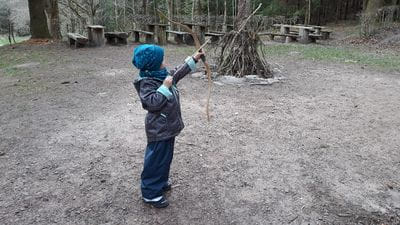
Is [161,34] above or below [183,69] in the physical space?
below

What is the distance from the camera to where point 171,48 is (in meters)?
11.1

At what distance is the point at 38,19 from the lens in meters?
12.1

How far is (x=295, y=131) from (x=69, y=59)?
21.1 ft

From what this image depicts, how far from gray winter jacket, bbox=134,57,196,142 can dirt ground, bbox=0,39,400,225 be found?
1.92 ft

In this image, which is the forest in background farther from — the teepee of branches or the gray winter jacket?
the gray winter jacket

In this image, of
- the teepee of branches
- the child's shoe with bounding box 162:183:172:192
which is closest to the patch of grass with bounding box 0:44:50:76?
the teepee of branches

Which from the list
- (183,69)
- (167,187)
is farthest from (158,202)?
(183,69)

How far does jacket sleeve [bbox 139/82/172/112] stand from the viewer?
97.7 inches

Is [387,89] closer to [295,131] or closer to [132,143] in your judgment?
[295,131]

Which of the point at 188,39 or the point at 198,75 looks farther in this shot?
the point at 188,39

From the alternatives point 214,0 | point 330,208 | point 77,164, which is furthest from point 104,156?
point 214,0

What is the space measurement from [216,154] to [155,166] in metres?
1.12

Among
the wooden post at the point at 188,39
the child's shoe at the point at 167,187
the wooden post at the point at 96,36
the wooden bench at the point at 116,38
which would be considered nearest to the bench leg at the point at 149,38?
the wooden bench at the point at 116,38

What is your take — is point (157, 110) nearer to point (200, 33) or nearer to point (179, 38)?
point (200, 33)
